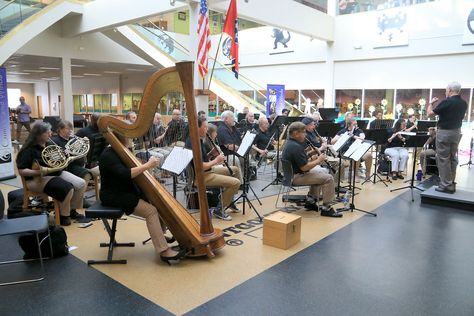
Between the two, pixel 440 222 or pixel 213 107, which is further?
pixel 213 107

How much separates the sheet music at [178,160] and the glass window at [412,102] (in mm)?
10673

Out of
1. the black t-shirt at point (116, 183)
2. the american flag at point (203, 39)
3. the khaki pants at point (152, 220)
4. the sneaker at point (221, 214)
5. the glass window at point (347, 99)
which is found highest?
the american flag at point (203, 39)

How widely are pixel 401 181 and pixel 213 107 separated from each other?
9.84 meters

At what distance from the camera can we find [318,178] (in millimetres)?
5234

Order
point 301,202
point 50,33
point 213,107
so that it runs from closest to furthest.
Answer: point 301,202 < point 50,33 < point 213,107

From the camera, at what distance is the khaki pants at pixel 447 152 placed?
19.5 feet

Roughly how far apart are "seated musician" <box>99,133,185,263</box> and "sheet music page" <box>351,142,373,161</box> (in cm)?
299

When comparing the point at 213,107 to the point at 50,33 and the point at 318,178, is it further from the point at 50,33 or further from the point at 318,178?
the point at 318,178

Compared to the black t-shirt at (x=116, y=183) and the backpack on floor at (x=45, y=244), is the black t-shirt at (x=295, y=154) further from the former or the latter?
the backpack on floor at (x=45, y=244)

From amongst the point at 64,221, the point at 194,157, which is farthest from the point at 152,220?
the point at 64,221

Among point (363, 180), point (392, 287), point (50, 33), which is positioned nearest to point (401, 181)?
point (363, 180)

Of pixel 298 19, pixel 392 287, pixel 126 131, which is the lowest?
pixel 392 287

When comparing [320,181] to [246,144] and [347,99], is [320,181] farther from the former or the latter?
[347,99]

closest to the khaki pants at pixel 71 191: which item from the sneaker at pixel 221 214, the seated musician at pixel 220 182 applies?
the seated musician at pixel 220 182
